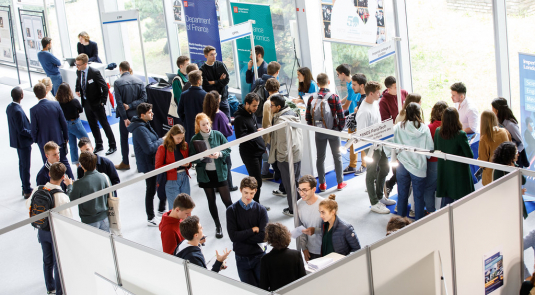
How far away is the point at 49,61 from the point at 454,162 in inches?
313

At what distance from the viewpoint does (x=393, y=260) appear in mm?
3168

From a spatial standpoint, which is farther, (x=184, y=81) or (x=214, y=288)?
(x=184, y=81)

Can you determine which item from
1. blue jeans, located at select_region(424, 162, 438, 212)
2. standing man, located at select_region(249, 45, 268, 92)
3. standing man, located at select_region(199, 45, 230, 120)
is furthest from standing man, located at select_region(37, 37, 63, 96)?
blue jeans, located at select_region(424, 162, 438, 212)

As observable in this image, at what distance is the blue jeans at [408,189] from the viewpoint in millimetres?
5710

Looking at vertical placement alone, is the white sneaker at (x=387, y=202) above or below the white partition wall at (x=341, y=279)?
below

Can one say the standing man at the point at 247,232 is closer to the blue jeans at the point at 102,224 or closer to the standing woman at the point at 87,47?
the blue jeans at the point at 102,224

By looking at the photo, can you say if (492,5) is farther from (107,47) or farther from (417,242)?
(107,47)

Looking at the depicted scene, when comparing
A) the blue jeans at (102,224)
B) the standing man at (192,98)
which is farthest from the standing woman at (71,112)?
the blue jeans at (102,224)

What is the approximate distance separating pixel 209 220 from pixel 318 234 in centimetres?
207

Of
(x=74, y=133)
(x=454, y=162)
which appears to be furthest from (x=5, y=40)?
(x=454, y=162)

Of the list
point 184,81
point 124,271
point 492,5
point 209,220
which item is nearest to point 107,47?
point 184,81

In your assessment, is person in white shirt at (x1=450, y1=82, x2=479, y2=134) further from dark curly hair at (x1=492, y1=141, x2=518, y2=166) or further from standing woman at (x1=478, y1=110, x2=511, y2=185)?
dark curly hair at (x1=492, y1=141, x2=518, y2=166)

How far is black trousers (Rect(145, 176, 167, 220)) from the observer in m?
6.30

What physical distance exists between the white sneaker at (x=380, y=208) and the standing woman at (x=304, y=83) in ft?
5.91
